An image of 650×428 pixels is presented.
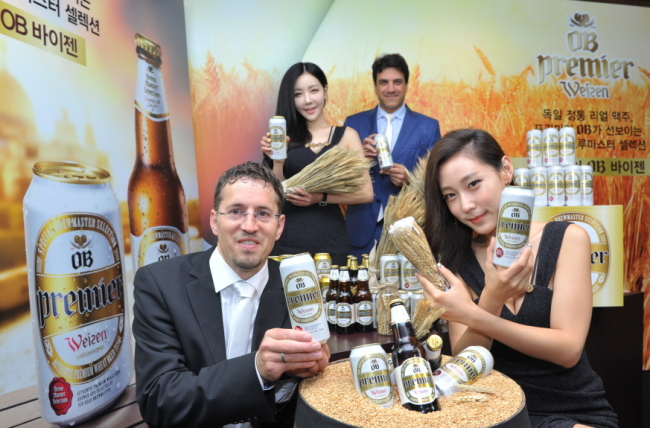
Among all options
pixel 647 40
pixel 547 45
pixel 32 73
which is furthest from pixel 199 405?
pixel 647 40

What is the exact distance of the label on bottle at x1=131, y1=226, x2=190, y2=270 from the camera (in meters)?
2.39

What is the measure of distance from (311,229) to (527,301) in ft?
4.72

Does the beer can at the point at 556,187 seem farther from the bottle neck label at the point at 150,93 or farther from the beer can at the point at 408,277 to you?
the bottle neck label at the point at 150,93

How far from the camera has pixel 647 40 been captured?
447 centimetres

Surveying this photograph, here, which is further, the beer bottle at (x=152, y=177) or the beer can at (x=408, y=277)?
the beer bottle at (x=152, y=177)

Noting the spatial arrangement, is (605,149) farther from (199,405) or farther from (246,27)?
→ (199,405)

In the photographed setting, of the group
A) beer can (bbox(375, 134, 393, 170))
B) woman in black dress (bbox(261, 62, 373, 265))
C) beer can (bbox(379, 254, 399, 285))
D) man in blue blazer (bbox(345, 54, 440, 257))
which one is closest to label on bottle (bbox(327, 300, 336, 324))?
beer can (bbox(379, 254, 399, 285))

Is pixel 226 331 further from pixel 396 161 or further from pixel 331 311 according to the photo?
pixel 396 161

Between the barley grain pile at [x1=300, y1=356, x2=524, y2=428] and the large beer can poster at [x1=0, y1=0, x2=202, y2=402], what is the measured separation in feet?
3.34

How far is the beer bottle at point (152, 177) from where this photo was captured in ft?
7.88

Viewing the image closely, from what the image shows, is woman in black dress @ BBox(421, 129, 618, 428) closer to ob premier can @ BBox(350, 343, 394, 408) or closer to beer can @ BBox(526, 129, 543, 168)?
ob premier can @ BBox(350, 343, 394, 408)

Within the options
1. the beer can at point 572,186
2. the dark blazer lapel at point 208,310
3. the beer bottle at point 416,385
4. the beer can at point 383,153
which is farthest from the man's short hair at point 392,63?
the beer bottle at point 416,385

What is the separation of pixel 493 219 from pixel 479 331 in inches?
14.3

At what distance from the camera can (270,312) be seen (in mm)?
1501
